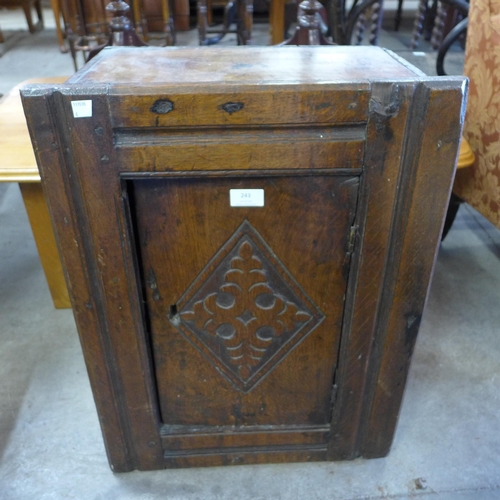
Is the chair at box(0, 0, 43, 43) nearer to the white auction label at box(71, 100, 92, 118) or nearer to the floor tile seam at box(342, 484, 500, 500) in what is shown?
the white auction label at box(71, 100, 92, 118)

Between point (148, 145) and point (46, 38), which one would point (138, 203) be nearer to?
point (148, 145)

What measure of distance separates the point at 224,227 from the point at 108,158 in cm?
22

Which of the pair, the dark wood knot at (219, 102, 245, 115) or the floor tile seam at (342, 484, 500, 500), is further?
the floor tile seam at (342, 484, 500, 500)

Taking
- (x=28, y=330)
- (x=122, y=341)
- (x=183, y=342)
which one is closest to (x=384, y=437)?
(x=183, y=342)

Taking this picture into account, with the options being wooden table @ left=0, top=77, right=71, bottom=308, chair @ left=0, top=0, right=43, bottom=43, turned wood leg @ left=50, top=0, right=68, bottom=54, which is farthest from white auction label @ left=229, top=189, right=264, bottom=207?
chair @ left=0, top=0, right=43, bottom=43

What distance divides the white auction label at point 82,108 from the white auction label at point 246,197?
24 centimetres

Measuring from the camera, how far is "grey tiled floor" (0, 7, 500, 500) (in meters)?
1.15

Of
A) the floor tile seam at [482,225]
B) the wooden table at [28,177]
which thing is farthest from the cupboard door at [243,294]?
the floor tile seam at [482,225]

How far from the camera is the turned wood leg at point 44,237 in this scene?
58.0 inches

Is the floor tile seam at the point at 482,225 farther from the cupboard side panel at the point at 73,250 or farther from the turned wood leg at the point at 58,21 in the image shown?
the turned wood leg at the point at 58,21

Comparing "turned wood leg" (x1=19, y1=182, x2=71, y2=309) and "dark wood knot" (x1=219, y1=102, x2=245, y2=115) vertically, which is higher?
"dark wood knot" (x1=219, y1=102, x2=245, y2=115)

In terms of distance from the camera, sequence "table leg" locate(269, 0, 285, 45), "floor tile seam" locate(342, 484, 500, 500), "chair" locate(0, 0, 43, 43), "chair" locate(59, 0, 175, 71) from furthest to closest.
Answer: "chair" locate(0, 0, 43, 43), "table leg" locate(269, 0, 285, 45), "chair" locate(59, 0, 175, 71), "floor tile seam" locate(342, 484, 500, 500)

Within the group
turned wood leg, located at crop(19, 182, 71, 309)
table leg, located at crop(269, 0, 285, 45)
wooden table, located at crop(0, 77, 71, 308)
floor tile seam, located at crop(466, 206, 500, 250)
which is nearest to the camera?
wooden table, located at crop(0, 77, 71, 308)

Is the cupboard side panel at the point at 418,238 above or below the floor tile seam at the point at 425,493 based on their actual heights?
above
